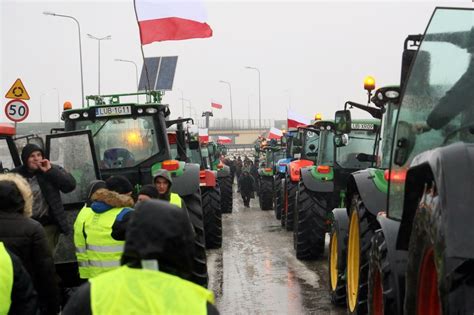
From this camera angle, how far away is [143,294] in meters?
2.19

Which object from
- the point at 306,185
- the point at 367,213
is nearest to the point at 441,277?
the point at 367,213

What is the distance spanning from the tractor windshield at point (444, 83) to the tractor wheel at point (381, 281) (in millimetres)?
733

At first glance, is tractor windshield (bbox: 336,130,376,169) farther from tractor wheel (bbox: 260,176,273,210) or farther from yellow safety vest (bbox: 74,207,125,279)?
tractor wheel (bbox: 260,176,273,210)

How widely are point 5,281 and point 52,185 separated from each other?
9.81 feet

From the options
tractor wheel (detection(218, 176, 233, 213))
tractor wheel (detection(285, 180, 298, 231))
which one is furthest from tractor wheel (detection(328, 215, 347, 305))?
tractor wheel (detection(218, 176, 233, 213))

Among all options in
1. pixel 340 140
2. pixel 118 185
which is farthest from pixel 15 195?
pixel 340 140

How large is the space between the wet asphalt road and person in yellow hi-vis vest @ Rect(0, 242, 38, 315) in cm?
427

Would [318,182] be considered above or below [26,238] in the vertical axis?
below

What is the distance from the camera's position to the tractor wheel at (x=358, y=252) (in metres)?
6.18

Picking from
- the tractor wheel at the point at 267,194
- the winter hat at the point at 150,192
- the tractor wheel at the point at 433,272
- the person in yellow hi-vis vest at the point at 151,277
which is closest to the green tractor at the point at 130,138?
the winter hat at the point at 150,192

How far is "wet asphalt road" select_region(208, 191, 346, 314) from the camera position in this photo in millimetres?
8055

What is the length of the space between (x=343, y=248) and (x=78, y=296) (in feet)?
17.8

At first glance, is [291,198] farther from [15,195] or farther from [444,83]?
[15,195]

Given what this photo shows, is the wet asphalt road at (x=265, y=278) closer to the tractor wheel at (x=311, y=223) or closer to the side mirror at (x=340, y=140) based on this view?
the tractor wheel at (x=311, y=223)
